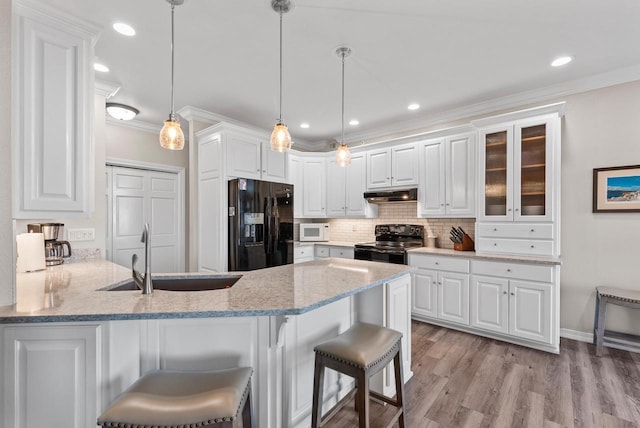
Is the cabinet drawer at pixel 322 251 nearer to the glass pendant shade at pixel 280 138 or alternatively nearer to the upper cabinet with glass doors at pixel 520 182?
the upper cabinet with glass doors at pixel 520 182

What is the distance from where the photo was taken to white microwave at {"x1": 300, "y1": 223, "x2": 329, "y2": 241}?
4.86 metres

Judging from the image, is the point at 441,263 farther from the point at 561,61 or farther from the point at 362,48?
the point at 362,48

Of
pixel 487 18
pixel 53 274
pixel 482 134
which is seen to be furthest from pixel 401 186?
pixel 53 274

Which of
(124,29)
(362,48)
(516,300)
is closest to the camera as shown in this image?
(124,29)

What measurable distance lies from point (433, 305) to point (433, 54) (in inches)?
106

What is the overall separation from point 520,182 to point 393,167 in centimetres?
156

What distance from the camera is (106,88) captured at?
294cm

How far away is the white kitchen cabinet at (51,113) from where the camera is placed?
4.98ft

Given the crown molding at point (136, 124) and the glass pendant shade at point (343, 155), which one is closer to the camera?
the glass pendant shade at point (343, 155)

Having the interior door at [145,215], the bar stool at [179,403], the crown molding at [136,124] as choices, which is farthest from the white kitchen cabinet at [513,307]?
the crown molding at [136,124]

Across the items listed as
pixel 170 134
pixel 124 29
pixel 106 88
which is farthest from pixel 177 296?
pixel 106 88

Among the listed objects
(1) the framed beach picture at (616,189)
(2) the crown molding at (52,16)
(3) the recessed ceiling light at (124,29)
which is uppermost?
(3) the recessed ceiling light at (124,29)

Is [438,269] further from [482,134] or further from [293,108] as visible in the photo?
[293,108]

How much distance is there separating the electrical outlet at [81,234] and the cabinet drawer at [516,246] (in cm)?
413
